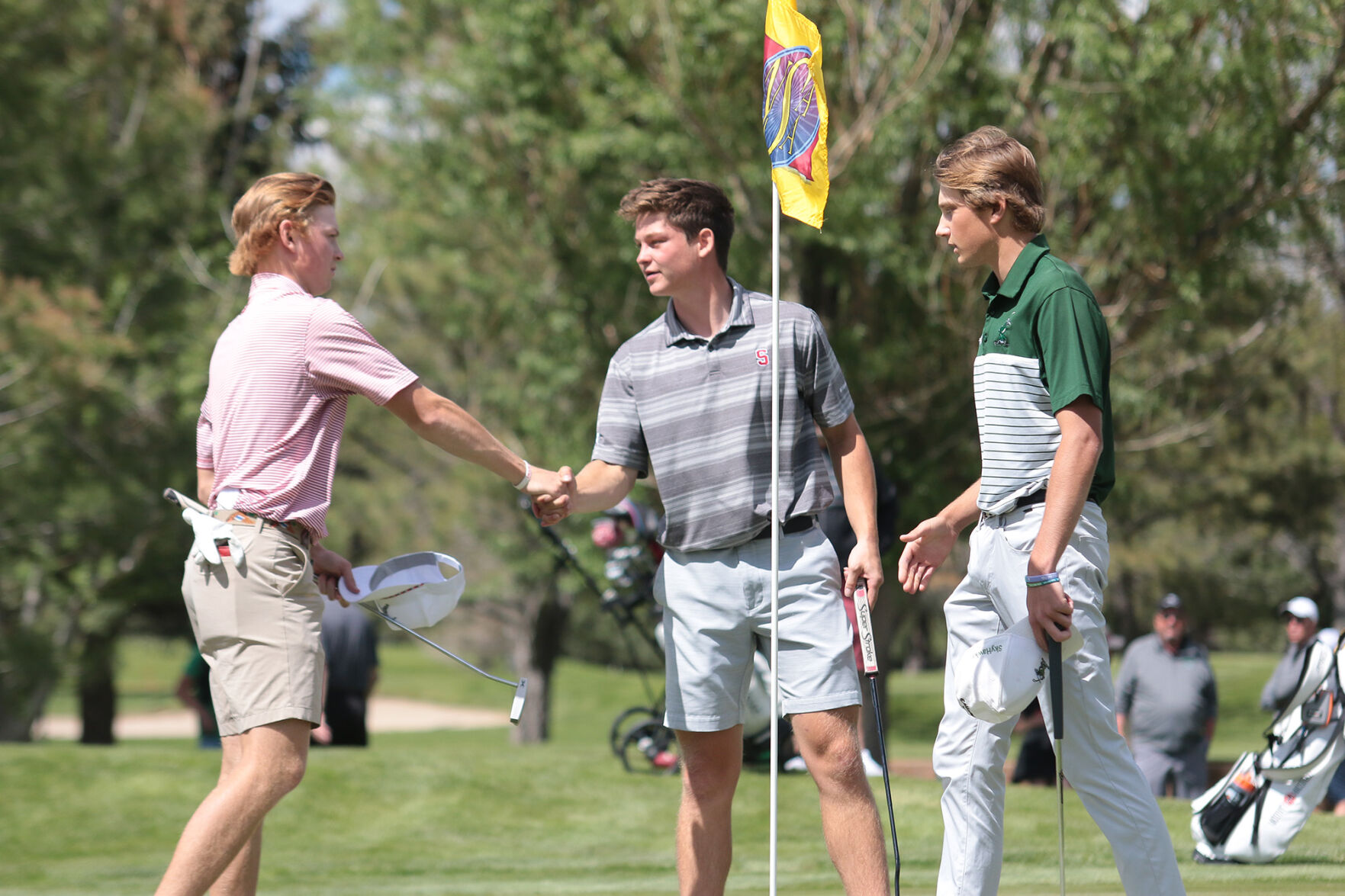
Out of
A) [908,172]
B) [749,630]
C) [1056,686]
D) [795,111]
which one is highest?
[908,172]

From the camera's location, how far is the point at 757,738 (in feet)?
29.7

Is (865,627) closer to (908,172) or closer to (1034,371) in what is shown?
(1034,371)

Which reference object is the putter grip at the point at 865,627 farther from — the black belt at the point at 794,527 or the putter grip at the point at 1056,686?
the putter grip at the point at 1056,686

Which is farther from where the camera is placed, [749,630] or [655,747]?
[655,747]

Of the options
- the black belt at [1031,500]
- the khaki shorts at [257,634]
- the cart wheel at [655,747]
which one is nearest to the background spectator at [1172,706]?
the cart wheel at [655,747]

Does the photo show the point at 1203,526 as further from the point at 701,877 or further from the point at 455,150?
the point at 701,877

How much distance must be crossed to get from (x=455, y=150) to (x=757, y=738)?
28.0 feet

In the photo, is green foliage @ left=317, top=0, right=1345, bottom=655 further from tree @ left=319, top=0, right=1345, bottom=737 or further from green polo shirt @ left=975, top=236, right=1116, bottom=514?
green polo shirt @ left=975, top=236, right=1116, bottom=514

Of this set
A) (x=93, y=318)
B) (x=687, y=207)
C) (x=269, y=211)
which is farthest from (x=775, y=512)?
(x=93, y=318)

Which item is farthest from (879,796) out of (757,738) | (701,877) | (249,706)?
(249,706)

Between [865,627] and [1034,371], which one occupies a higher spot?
[1034,371]

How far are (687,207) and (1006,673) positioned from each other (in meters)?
1.60

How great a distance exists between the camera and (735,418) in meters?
3.91

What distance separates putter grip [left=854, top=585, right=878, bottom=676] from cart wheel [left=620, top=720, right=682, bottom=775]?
5.93 meters
